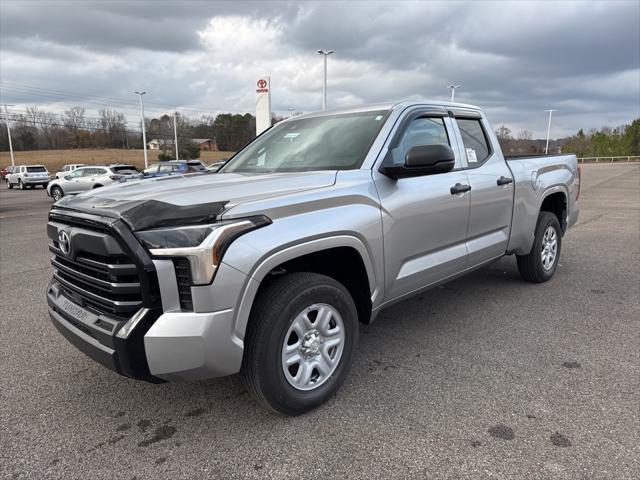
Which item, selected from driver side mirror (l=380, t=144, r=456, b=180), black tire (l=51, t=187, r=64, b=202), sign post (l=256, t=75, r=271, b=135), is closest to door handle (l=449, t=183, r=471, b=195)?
driver side mirror (l=380, t=144, r=456, b=180)

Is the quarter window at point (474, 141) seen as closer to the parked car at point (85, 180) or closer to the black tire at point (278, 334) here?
the black tire at point (278, 334)

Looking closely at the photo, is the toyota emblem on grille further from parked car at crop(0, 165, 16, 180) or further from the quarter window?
parked car at crop(0, 165, 16, 180)

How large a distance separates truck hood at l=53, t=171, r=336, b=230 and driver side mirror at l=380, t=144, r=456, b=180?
404mm

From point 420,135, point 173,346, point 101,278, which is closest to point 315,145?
point 420,135

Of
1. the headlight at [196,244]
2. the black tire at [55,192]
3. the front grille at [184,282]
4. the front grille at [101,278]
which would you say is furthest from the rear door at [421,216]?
the black tire at [55,192]

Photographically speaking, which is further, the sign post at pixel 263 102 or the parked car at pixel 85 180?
the parked car at pixel 85 180

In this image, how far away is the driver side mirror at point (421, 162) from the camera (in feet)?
9.86

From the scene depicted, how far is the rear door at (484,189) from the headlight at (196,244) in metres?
2.40

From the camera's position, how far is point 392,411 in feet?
9.20

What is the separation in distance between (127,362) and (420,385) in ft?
5.99

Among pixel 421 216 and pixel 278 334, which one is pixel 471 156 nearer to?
pixel 421 216

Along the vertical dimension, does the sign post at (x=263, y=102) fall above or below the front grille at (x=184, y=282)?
above

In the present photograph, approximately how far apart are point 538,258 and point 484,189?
1577 millimetres

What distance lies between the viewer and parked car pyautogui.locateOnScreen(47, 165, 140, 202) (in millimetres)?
22047
